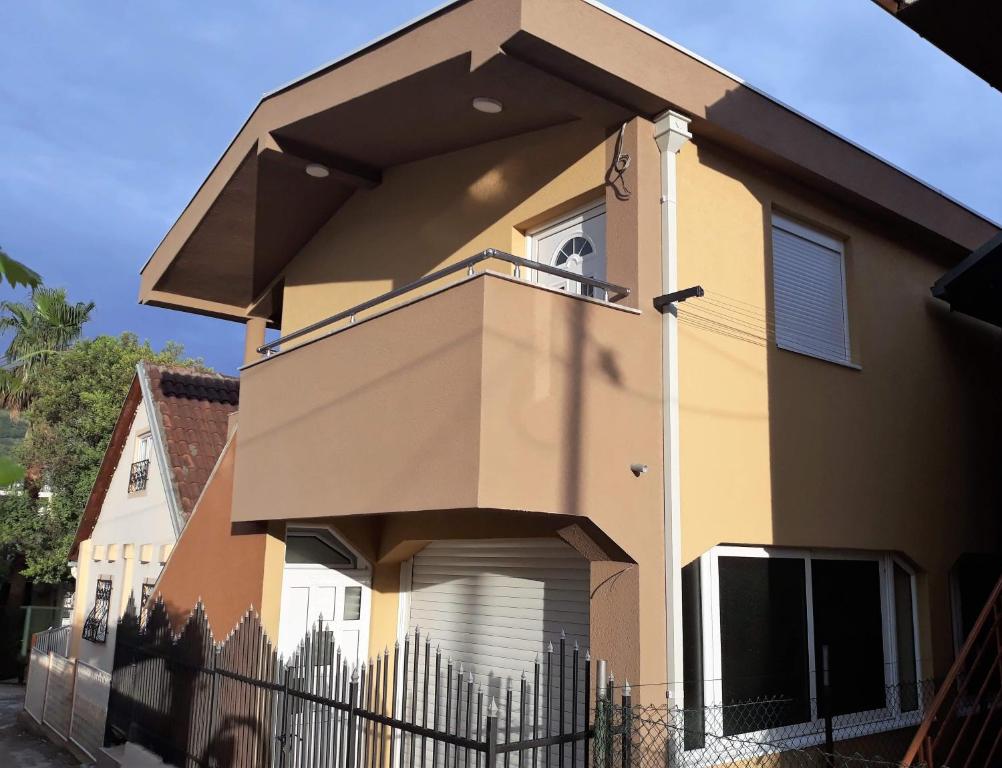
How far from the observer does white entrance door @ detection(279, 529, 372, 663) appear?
373 inches

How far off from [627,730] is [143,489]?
11.1m

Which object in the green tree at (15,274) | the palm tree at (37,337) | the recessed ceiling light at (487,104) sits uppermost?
the palm tree at (37,337)

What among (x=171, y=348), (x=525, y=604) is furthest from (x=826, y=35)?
(x=525, y=604)

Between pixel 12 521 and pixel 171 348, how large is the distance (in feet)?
30.9

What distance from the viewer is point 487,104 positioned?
7.45 meters

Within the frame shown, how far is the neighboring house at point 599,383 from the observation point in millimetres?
6301

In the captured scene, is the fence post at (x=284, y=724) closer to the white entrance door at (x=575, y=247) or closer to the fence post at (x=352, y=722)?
the fence post at (x=352, y=722)

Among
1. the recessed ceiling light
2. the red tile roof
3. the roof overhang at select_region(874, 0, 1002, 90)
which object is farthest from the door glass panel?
the roof overhang at select_region(874, 0, 1002, 90)

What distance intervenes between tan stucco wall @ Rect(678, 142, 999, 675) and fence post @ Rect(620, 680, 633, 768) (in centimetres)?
128

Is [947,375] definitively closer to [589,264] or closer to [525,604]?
[589,264]

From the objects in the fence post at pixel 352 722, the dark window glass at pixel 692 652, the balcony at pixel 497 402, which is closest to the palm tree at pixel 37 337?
the balcony at pixel 497 402

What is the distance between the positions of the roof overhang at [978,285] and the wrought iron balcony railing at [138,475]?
1206cm

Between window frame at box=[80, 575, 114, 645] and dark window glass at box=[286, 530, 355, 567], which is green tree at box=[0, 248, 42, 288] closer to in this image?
dark window glass at box=[286, 530, 355, 567]

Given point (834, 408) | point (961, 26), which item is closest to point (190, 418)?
point (834, 408)
